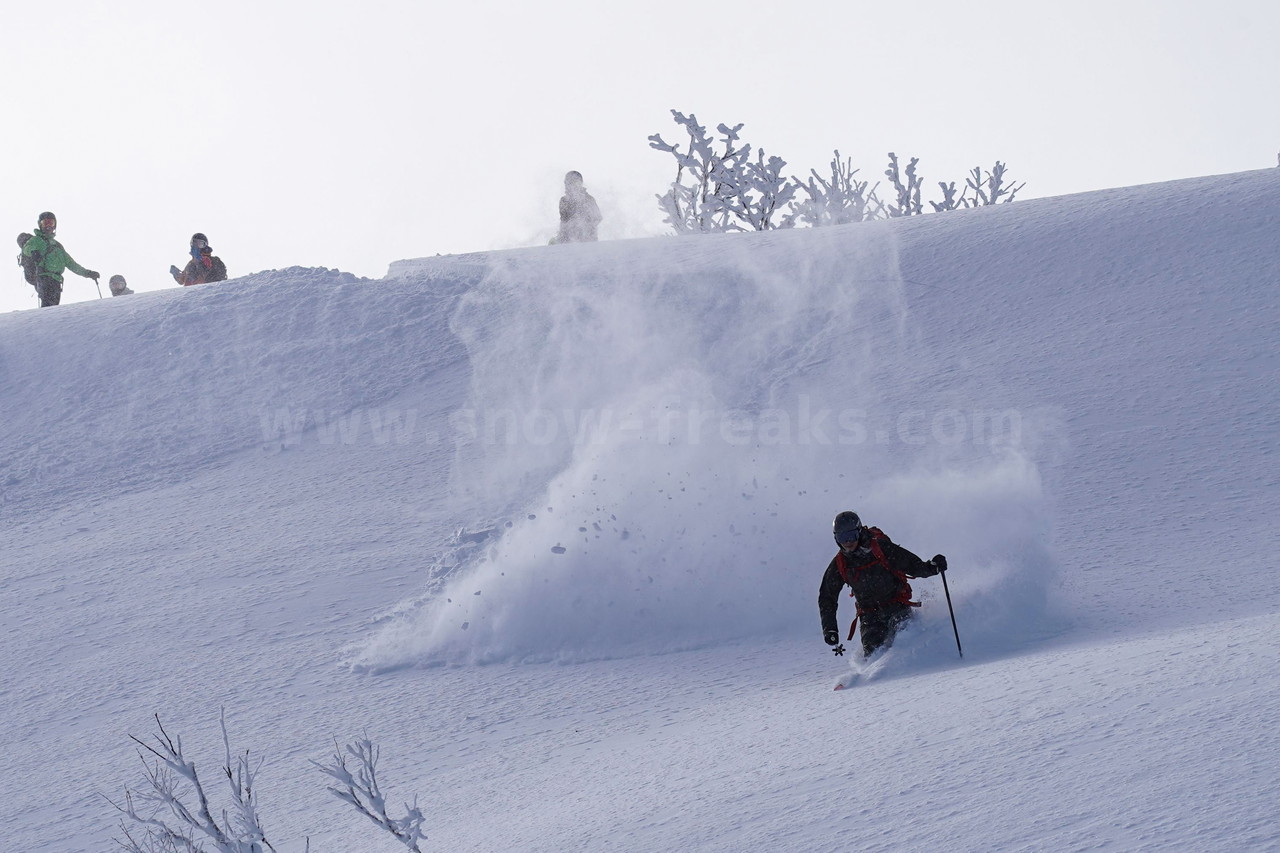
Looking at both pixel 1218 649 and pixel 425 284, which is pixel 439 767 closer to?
pixel 1218 649

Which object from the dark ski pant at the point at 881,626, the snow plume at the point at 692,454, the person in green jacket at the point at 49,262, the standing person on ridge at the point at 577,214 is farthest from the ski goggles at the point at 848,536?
the person in green jacket at the point at 49,262

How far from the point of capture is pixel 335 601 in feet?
28.0

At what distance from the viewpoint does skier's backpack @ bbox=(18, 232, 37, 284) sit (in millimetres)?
16484

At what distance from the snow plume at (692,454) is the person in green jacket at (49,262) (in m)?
6.01

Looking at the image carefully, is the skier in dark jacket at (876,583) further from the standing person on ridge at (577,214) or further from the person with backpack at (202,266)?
the person with backpack at (202,266)

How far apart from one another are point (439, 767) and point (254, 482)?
6493mm

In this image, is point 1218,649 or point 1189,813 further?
point 1218,649

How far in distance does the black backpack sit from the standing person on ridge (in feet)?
24.1

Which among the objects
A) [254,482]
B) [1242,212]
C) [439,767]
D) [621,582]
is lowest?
[439,767]

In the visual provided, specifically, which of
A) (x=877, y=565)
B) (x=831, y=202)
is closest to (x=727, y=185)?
(x=831, y=202)

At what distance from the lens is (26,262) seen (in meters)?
16.6

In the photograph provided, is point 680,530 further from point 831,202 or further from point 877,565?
point 831,202

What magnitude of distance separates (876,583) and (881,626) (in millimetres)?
230

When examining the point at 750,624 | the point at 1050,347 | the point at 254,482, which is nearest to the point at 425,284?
the point at 254,482
